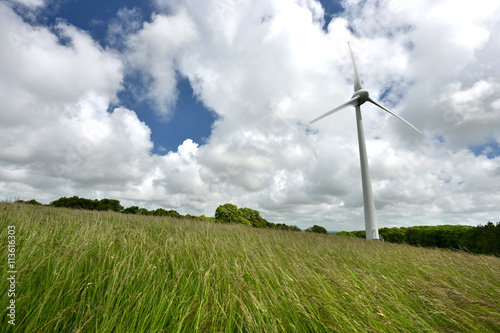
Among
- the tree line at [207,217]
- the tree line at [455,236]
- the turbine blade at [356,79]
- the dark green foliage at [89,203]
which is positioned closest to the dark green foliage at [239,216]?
the tree line at [207,217]

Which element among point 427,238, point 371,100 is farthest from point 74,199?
point 427,238

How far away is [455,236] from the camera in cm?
1989

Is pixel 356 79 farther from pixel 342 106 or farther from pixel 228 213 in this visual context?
pixel 228 213

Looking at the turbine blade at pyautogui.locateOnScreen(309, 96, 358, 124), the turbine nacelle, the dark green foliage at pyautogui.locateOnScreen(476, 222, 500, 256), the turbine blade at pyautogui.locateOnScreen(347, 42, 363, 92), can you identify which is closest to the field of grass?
the dark green foliage at pyautogui.locateOnScreen(476, 222, 500, 256)

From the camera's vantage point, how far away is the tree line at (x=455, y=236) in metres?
13.5

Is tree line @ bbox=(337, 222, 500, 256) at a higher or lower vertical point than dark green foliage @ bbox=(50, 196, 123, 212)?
lower

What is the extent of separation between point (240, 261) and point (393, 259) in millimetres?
4662

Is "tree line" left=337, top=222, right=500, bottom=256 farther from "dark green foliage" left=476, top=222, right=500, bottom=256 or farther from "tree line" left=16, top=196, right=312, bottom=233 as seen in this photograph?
"tree line" left=16, top=196, right=312, bottom=233

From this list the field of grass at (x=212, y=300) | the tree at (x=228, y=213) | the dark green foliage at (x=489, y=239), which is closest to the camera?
the field of grass at (x=212, y=300)

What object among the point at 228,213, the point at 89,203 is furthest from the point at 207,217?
the point at 89,203

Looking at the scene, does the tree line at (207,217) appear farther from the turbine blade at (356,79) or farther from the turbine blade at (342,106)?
the turbine blade at (356,79)

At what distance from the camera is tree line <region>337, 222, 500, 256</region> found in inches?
532

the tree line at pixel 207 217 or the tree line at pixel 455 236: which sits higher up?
the tree line at pixel 207 217

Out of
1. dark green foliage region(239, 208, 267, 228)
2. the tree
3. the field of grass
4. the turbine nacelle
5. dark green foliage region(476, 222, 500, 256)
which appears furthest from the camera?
dark green foliage region(239, 208, 267, 228)
